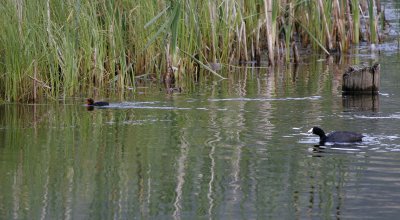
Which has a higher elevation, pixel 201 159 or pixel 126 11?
pixel 126 11

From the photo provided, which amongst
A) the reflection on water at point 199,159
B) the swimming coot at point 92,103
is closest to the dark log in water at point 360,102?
the reflection on water at point 199,159

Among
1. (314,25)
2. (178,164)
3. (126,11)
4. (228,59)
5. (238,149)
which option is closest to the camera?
(178,164)

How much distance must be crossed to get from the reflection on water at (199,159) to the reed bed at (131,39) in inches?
23.7

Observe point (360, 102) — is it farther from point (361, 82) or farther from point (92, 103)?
point (92, 103)

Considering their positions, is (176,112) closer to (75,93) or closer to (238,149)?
(75,93)

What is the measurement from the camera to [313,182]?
873 centimetres

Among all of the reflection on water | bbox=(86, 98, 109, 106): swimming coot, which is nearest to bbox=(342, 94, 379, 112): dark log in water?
the reflection on water

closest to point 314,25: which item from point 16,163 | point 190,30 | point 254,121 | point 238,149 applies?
point 190,30

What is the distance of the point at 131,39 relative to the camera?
50.6 ft

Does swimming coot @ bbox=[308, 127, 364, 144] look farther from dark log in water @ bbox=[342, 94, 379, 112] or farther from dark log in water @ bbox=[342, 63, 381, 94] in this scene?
dark log in water @ bbox=[342, 63, 381, 94]

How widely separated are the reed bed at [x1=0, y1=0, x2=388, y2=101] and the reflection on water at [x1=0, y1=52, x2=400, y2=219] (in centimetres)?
60

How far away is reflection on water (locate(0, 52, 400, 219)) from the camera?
25.9 feet

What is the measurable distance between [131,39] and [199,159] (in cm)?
589

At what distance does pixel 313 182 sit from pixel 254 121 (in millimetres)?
3454
